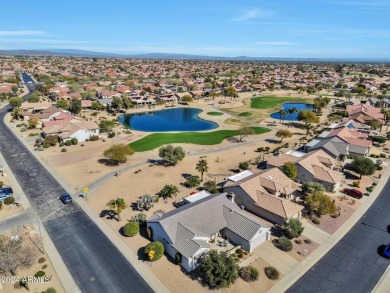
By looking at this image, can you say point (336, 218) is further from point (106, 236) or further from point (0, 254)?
point (0, 254)

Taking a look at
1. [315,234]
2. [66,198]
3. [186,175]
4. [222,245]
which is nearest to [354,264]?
[315,234]

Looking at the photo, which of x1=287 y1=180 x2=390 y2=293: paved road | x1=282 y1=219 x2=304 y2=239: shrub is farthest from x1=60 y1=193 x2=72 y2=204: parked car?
x1=287 y1=180 x2=390 y2=293: paved road

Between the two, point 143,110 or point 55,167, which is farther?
point 143,110

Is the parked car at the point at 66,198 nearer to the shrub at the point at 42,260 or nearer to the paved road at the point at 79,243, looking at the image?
the paved road at the point at 79,243

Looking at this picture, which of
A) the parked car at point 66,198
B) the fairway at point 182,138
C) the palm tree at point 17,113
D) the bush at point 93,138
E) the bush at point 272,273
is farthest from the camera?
the palm tree at point 17,113

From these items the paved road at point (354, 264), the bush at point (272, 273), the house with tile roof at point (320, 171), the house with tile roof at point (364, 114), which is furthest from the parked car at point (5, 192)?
the house with tile roof at point (364, 114)

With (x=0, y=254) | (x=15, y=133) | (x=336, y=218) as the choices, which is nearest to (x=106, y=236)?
(x=0, y=254)
